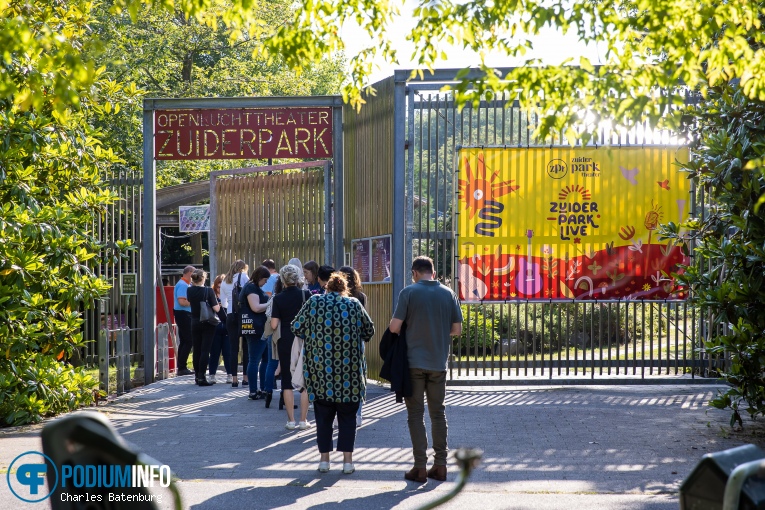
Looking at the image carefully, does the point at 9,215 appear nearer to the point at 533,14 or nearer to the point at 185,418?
the point at 185,418

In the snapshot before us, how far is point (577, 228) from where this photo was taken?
1309cm

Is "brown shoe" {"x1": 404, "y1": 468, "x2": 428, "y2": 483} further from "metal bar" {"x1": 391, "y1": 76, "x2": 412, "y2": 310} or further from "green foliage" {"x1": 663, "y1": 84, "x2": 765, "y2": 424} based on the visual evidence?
Answer: "metal bar" {"x1": 391, "y1": 76, "x2": 412, "y2": 310}

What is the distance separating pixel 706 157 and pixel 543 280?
12.3 ft

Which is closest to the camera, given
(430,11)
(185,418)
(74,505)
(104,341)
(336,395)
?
(74,505)

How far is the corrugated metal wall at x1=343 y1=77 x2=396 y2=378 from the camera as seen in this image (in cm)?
1338

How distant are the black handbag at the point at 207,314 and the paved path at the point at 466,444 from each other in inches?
62.0

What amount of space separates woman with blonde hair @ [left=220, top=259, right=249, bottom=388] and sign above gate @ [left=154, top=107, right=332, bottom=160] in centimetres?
174

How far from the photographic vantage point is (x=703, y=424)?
34.7 ft

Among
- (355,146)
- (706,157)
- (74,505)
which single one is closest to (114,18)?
(355,146)

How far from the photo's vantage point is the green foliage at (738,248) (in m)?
9.10

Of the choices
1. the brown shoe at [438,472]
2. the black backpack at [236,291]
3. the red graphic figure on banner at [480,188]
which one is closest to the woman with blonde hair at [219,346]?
the black backpack at [236,291]

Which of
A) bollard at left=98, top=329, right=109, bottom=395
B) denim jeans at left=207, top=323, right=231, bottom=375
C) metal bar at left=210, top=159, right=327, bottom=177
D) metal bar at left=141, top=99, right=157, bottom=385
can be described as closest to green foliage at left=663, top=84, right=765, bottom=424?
metal bar at left=210, top=159, right=327, bottom=177

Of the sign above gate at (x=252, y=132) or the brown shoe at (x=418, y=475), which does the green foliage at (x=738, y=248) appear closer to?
the brown shoe at (x=418, y=475)

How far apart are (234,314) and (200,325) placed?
1.13 metres
